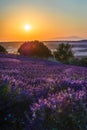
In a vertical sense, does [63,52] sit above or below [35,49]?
below

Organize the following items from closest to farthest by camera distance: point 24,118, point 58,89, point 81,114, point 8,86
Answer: point 81,114, point 24,118, point 8,86, point 58,89

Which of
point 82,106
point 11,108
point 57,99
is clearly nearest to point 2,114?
point 11,108

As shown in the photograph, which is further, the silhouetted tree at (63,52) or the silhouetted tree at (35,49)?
the silhouetted tree at (63,52)

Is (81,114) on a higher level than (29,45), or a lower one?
higher

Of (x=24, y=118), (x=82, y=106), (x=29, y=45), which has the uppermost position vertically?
(x=82, y=106)

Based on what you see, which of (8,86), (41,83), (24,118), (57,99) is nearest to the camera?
(57,99)

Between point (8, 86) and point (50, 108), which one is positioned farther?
point (8, 86)

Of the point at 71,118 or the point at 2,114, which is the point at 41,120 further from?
the point at 2,114

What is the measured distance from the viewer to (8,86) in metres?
6.45

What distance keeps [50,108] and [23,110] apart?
43.0 inches

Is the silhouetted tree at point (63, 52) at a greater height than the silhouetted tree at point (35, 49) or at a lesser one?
lesser

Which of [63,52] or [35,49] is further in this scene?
[63,52]

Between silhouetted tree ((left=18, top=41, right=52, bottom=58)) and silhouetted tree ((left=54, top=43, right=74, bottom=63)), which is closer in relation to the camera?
silhouetted tree ((left=18, top=41, right=52, bottom=58))

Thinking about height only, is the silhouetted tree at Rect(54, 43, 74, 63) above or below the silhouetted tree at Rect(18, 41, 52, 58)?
below
